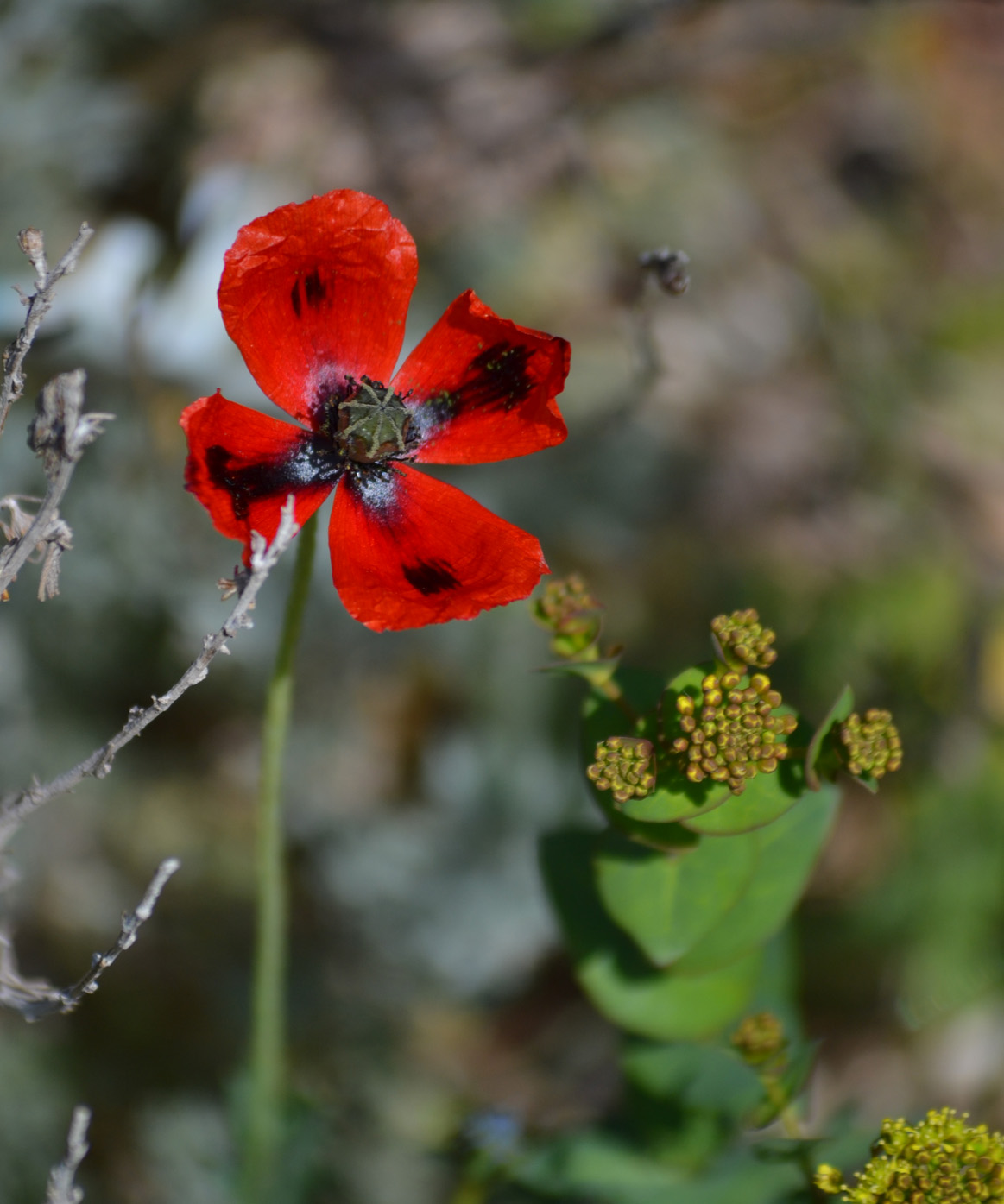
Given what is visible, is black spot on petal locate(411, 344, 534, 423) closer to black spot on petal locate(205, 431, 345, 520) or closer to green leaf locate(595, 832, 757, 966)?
black spot on petal locate(205, 431, 345, 520)

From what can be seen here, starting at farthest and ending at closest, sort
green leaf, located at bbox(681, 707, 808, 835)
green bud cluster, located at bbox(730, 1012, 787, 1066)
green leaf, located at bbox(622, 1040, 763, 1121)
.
→ green leaf, located at bbox(622, 1040, 763, 1121) < green bud cluster, located at bbox(730, 1012, 787, 1066) < green leaf, located at bbox(681, 707, 808, 835)

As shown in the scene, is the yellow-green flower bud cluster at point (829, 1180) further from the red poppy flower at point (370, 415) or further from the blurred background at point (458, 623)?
the blurred background at point (458, 623)

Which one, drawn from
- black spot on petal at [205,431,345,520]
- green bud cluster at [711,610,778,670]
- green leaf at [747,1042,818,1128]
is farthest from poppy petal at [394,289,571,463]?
green leaf at [747,1042,818,1128]

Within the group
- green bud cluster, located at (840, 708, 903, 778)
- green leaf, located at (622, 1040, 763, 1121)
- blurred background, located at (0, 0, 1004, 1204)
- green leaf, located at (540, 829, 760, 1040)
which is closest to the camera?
green bud cluster, located at (840, 708, 903, 778)

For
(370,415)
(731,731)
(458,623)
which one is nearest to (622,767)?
(731,731)

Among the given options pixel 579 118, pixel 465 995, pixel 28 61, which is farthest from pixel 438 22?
pixel 465 995

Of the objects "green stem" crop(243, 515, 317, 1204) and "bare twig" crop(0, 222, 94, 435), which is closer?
"bare twig" crop(0, 222, 94, 435)

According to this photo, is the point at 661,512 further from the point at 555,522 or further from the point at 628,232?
the point at 628,232

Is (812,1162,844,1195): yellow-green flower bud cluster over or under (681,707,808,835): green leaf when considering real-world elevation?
under

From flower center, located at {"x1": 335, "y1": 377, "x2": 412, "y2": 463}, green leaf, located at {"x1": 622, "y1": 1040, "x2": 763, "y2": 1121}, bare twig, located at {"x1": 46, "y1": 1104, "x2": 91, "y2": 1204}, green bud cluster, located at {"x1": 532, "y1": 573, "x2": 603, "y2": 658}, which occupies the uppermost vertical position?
flower center, located at {"x1": 335, "y1": 377, "x2": 412, "y2": 463}
